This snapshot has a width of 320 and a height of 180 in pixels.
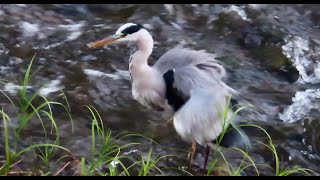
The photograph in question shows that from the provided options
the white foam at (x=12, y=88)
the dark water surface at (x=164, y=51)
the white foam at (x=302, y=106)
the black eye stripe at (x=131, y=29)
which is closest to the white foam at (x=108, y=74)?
the dark water surface at (x=164, y=51)

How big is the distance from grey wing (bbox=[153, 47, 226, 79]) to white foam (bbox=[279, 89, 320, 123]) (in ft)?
2.94

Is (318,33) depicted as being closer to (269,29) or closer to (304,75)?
Answer: (269,29)

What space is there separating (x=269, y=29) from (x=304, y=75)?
0.84 metres

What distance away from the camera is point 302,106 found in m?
5.21

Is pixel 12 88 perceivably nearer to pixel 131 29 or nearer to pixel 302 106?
pixel 131 29

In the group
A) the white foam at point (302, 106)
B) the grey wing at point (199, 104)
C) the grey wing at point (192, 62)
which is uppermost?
the grey wing at point (192, 62)

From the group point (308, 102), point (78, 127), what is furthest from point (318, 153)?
point (78, 127)

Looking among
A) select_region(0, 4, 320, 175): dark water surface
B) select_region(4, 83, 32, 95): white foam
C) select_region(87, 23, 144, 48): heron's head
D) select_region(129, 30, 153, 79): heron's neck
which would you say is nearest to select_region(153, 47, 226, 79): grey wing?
select_region(129, 30, 153, 79): heron's neck

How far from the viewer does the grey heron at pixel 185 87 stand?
414cm

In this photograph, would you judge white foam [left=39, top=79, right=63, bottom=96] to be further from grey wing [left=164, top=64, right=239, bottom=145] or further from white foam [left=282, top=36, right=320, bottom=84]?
white foam [left=282, top=36, right=320, bottom=84]

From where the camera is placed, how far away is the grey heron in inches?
163

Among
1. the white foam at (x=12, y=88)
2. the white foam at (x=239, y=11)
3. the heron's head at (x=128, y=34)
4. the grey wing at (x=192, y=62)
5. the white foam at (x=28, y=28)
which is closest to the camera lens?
the grey wing at (x=192, y=62)

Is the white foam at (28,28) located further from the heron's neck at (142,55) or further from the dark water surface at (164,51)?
the heron's neck at (142,55)

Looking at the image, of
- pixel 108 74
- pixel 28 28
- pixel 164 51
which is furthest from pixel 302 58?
pixel 28 28
